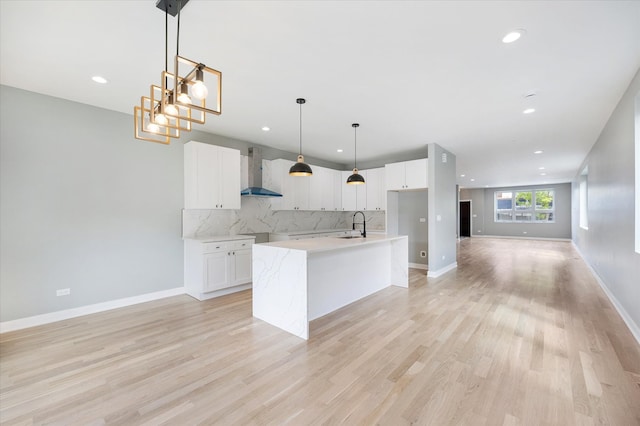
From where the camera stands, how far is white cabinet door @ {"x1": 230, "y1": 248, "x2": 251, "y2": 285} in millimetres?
4513

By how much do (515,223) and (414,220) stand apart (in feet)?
33.4

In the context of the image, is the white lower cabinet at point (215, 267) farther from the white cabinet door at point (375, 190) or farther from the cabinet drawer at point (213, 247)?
the white cabinet door at point (375, 190)

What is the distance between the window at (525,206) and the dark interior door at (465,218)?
4.20 ft

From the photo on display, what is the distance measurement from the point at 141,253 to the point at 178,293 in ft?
2.89

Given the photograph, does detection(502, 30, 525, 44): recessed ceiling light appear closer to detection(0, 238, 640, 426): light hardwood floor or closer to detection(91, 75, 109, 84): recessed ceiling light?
detection(0, 238, 640, 426): light hardwood floor

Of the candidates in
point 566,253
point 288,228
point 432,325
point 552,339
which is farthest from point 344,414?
point 566,253

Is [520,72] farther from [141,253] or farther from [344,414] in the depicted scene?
[141,253]

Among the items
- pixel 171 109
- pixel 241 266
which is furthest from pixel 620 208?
pixel 241 266

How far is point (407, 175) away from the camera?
5957 mm

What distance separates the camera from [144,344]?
2.78 meters

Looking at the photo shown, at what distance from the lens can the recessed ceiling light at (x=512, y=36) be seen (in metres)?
2.17

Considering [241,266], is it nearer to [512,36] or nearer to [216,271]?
[216,271]

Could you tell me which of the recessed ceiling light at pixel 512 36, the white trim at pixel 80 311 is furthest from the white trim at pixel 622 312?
the white trim at pixel 80 311

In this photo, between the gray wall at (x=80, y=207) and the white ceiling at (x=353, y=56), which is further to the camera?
the gray wall at (x=80, y=207)
